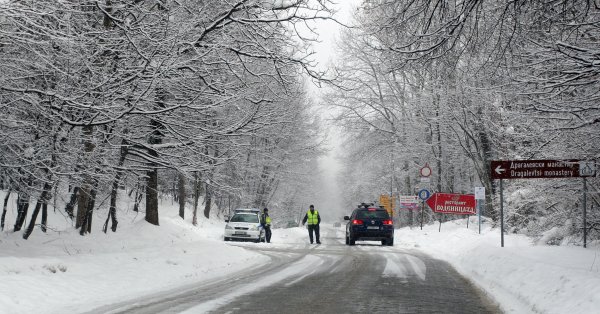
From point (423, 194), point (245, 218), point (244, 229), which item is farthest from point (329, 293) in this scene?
point (423, 194)

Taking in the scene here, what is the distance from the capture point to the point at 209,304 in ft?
29.0

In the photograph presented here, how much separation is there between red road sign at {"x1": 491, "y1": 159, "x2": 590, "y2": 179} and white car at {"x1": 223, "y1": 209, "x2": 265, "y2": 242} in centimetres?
1629

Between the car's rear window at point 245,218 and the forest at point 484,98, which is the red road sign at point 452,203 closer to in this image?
the forest at point 484,98

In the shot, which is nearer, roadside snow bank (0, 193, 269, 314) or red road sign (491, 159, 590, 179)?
roadside snow bank (0, 193, 269, 314)

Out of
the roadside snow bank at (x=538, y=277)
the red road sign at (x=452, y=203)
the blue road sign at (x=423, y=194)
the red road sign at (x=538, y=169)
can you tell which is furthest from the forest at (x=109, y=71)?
the blue road sign at (x=423, y=194)

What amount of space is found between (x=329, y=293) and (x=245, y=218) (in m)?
20.5

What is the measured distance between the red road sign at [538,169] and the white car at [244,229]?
16287mm

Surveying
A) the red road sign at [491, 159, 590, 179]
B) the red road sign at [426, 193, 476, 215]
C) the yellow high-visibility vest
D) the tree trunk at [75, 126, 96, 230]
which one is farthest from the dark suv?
the tree trunk at [75, 126, 96, 230]

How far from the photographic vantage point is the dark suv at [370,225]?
27.6 metres

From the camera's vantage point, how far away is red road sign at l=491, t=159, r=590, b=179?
13.4 metres

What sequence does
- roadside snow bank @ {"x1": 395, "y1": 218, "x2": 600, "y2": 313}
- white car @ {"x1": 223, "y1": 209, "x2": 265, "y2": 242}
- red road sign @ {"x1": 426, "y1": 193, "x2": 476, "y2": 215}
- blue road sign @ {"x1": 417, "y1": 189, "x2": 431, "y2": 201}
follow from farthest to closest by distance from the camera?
blue road sign @ {"x1": 417, "y1": 189, "x2": 431, "y2": 201} < red road sign @ {"x1": 426, "y1": 193, "x2": 476, "y2": 215} < white car @ {"x1": 223, "y1": 209, "x2": 265, "y2": 242} < roadside snow bank @ {"x1": 395, "y1": 218, "x2": 600, "y2": 313}

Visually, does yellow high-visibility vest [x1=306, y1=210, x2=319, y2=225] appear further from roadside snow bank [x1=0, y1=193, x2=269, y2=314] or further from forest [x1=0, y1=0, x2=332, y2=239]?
forest [x1=0, y1=0, x2=332, y2=239]

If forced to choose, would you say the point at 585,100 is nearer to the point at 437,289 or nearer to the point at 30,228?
the point at 437,289

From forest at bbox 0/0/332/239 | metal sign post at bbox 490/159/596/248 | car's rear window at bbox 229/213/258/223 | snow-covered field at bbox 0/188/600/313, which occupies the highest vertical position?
forest at bbox 0/0/332/239
